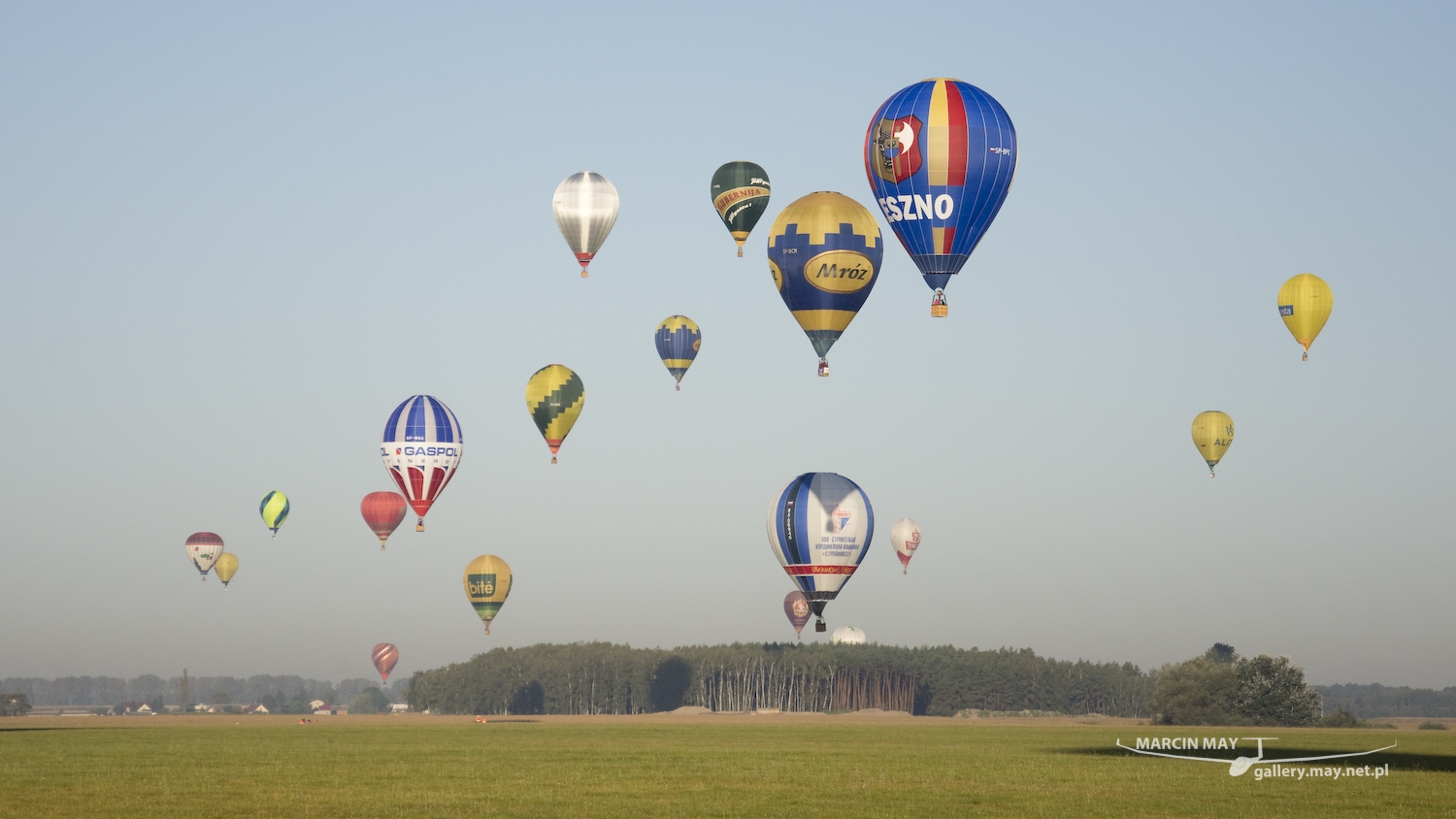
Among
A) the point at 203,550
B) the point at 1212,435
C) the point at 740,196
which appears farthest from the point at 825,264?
the point at 203,550

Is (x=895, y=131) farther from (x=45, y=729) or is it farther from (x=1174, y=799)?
(x=45, y=729)

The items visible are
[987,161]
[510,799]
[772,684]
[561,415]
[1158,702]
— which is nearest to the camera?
[510,799]

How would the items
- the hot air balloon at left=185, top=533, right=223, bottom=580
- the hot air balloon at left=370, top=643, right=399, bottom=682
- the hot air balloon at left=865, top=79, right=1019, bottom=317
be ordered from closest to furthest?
the hot air balloon at left=865, top=79, right=1019, bottom=317, the hot air balloon at left=185, top=533, right=223, bottom=580, the hot air balloon at left=370, top=643, right=399, bottom=682

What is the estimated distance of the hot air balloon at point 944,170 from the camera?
169ft

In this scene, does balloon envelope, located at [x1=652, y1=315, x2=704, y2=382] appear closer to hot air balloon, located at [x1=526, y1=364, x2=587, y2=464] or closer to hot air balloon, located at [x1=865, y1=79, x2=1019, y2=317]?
hot air balloon, located at [x1=526, y1=364, x2=587, y2=464]

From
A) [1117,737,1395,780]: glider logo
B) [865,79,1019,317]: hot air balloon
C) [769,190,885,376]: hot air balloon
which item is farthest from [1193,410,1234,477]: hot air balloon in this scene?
[865,79,1019,317]: hot air balloon

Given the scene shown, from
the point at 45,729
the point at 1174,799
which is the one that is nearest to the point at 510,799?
the point at 1174,799

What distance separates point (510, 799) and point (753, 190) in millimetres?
45329

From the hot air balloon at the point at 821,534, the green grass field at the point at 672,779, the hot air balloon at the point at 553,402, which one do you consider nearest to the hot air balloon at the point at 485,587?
the hot air balloon at the point at 553,402

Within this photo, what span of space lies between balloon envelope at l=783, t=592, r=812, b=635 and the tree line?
4475cm

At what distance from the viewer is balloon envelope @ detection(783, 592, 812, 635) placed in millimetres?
119438

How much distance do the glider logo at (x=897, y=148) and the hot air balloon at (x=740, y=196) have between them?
2287 cm

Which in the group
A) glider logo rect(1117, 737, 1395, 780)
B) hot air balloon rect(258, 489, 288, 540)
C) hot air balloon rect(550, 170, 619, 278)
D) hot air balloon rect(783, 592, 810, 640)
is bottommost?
glider logo rect(1117, 737, 1395, 780)

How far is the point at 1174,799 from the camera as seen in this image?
37.3m
